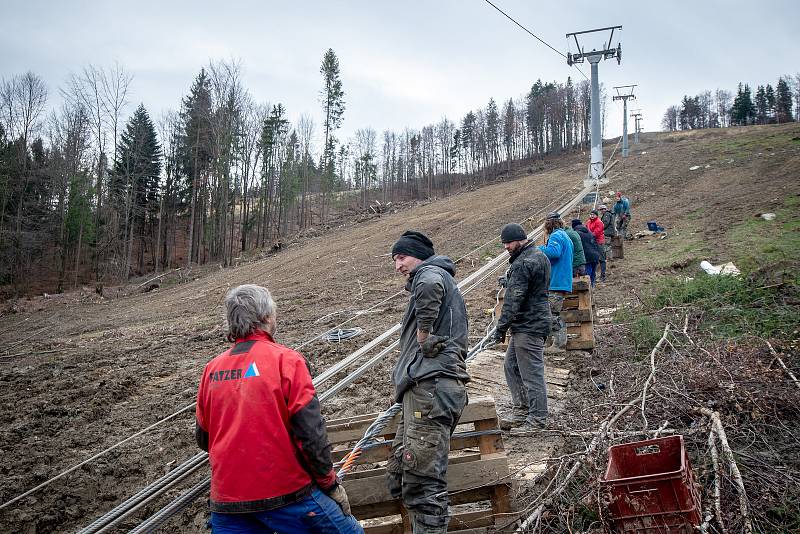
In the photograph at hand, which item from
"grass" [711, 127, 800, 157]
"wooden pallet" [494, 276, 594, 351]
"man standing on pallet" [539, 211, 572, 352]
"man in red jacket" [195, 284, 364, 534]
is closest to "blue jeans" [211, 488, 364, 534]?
"man in red jacket" [195, 284, 364, 534]

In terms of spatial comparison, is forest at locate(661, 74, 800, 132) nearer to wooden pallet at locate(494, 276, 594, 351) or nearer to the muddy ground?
the muddy ground

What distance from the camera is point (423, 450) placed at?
9.89 ft

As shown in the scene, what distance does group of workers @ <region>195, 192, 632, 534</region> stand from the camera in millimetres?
Result: 2277

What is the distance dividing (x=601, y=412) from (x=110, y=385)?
808cm

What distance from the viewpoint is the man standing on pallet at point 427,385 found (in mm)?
3025

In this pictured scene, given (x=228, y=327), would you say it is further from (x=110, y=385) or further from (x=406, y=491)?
(x=110, y=385)

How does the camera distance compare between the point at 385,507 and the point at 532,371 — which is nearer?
the point at 385,507

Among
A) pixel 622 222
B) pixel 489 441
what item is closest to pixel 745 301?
pixel 489 441

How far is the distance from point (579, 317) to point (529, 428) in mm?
2887

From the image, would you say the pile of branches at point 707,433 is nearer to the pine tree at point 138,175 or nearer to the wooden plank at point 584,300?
the wooden plank at point 584,300

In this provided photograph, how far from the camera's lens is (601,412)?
484cm

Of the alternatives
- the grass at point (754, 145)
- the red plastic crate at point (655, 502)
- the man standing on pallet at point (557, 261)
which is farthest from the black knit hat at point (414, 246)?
the grass at point (754, 145)

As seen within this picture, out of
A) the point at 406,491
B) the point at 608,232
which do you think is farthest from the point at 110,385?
the point at 608,232

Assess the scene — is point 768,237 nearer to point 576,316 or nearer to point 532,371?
point 576,316
